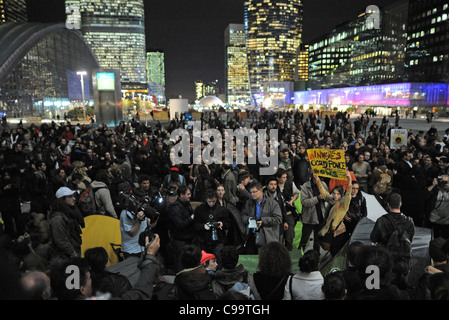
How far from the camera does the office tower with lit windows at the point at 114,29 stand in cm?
18762

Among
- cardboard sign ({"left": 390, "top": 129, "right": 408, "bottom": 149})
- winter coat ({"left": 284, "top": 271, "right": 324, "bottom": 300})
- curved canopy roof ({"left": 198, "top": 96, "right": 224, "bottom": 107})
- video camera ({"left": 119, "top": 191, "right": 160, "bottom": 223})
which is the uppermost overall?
curved canopy roof ({"left": 198, "top": 96, "right": 224, "bottom": 107})

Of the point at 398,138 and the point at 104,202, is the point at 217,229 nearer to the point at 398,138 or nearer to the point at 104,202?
the point at 104,202

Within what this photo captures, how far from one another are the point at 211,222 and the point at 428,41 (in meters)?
116

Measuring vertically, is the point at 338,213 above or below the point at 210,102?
below

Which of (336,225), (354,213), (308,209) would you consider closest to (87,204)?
(308,209)

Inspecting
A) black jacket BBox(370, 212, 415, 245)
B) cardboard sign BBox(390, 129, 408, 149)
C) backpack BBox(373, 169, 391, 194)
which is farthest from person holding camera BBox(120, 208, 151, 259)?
cardboard sign BBox(390, 129, 408, 149)

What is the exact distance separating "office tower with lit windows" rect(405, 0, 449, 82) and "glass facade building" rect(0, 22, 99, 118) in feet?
304

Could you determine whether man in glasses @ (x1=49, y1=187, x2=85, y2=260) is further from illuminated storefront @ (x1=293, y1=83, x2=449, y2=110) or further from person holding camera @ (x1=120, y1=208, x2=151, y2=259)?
illuminated storefront @ (x1=293, y1=83, x2=449, y2=110)

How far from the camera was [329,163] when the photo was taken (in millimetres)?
6184

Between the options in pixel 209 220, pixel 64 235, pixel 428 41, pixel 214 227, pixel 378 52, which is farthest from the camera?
pixel 378 52

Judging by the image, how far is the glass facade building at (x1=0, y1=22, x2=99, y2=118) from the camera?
51000 mm

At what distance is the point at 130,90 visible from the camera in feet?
624

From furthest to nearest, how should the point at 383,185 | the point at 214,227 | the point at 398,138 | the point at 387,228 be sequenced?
the point at 398,138 < the point at 383,185 < the point at 214,227 < the point at 387,228
